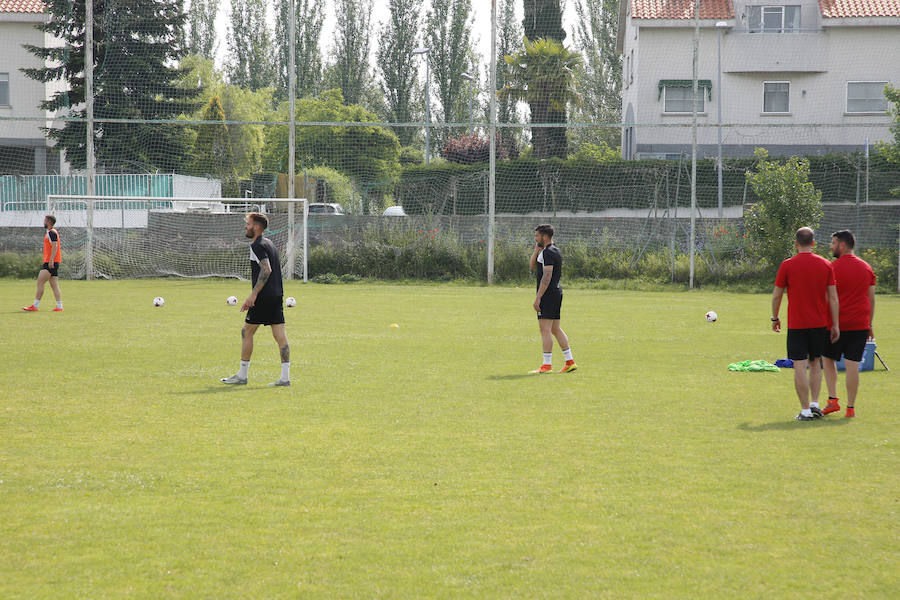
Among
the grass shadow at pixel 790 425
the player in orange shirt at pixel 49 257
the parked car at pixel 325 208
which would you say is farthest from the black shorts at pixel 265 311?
the parked car at pixel 325 208

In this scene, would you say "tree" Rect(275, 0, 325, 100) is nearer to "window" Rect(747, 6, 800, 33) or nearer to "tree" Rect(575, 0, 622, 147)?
"tree" Rect(575, 0, 622, 147)

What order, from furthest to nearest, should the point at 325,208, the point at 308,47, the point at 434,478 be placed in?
the point at 308,47, the point at 325,208, the point at 434,478

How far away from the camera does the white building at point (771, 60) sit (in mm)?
44094

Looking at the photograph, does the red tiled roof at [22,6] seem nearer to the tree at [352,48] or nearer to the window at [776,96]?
the tree at [352,48]

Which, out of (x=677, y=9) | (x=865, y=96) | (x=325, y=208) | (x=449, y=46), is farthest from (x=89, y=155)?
(x=865, y=96)

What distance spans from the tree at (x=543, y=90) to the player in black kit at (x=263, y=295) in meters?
24.8

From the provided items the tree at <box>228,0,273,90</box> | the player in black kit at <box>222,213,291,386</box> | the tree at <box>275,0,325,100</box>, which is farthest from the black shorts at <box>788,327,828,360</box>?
the tree at <box>228,0,273,90</box>

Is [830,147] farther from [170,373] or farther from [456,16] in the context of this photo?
[170,373]

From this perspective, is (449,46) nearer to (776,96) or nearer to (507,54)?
(507,54)

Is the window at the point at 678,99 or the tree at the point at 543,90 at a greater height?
the window at the point at 678,99

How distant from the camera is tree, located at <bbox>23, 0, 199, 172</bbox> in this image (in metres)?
32.2

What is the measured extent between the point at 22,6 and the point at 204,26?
29.3m

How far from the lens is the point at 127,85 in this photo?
32.8 m

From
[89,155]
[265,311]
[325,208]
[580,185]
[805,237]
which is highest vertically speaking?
[89,155]
